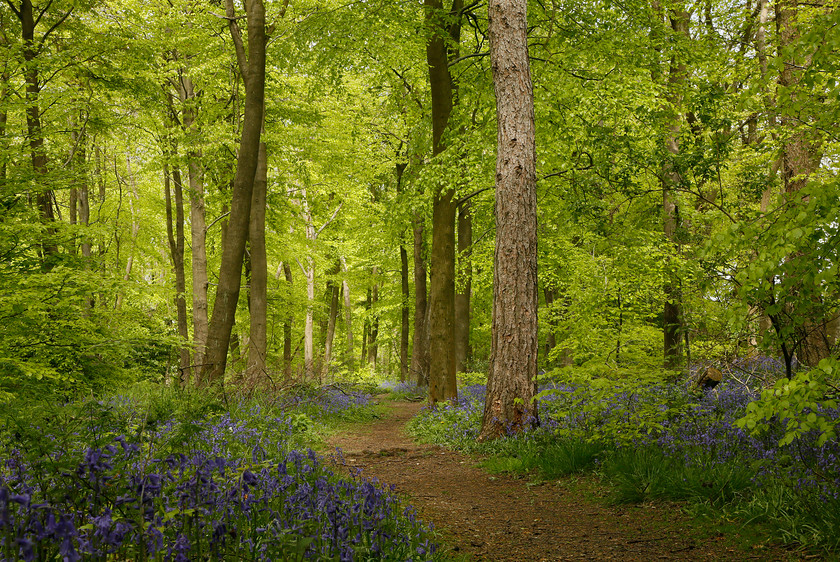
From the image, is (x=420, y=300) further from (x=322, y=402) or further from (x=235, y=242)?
(x=235, y=242)

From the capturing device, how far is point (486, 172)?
11594 millimetres

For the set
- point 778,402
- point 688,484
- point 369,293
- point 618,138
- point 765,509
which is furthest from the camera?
point 369,293

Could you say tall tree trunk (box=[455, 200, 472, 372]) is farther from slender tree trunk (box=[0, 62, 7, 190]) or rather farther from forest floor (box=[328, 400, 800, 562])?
slender tree trunk (box=[0, 62, 7, 190])

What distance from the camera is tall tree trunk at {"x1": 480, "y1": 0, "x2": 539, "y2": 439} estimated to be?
7.48 m

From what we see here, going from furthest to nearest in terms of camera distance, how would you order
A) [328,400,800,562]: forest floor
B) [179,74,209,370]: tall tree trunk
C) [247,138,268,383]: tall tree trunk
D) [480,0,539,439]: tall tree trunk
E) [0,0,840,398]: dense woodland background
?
[179,74,209,370]: tall tree trunk < [247,138,268,383]: tall tree trunk < [480,0,539,439]: tall tree trunk < [0,0,840,398]: dense woodland background < [328,400,800,562]: forest floor

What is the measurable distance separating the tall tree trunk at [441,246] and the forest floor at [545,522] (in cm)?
471

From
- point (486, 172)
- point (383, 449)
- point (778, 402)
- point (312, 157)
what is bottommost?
point (383, 449)

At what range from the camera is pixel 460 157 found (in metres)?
11.6

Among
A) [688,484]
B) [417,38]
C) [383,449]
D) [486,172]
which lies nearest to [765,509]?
[688,484]

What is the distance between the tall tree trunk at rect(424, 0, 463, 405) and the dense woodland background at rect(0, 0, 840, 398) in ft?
0.29

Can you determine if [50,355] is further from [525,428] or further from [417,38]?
[417,38]

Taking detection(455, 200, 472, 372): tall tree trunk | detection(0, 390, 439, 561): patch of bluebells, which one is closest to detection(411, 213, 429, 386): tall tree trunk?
detection(455, 200, 472, 372): tall tree trunk

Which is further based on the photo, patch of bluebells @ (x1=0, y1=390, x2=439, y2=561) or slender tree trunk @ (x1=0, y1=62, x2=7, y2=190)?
slender tree trunk @ (x1=0, y1=62, x2=7, y2=190)

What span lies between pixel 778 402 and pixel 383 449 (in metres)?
6.22
